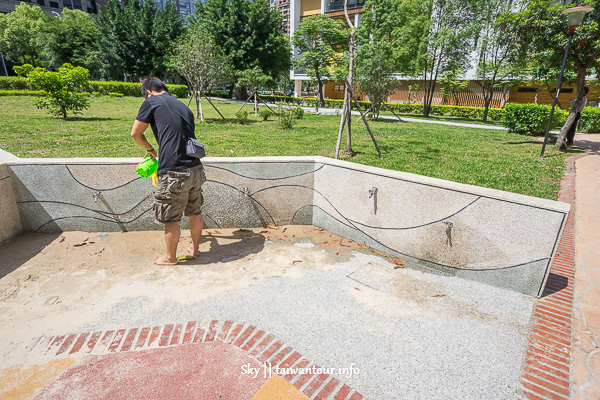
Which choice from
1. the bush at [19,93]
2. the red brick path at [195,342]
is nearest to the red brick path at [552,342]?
the red brick path at [195,342]

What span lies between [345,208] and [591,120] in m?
19.9

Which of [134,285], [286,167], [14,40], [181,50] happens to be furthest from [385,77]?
[14,40]

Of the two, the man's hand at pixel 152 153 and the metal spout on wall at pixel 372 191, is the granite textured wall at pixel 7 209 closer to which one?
the man's hand at pixel 152 153

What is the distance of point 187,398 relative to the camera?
2.21 metres

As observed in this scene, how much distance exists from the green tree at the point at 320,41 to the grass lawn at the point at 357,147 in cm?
2263

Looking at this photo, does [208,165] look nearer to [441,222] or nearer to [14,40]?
[441,222]

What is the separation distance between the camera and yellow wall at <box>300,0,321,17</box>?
42.3 m

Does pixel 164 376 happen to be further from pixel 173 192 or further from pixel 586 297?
pixel 586 297

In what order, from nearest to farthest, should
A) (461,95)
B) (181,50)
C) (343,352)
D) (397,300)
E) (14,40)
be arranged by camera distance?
1. (343,352)
2. (397,300)
3. (181,50)
4. (461,95)
5. (14,40)

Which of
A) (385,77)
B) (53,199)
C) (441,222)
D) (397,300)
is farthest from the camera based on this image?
(385,77)

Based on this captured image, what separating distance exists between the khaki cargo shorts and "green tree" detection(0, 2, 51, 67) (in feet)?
152

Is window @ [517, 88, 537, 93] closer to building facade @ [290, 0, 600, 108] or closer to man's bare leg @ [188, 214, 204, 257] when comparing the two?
building facade @ [290, 0, 600, 108]

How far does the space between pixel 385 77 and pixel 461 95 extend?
67.6 ft

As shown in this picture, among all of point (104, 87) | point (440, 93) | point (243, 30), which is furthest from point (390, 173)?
point (440, 93)
